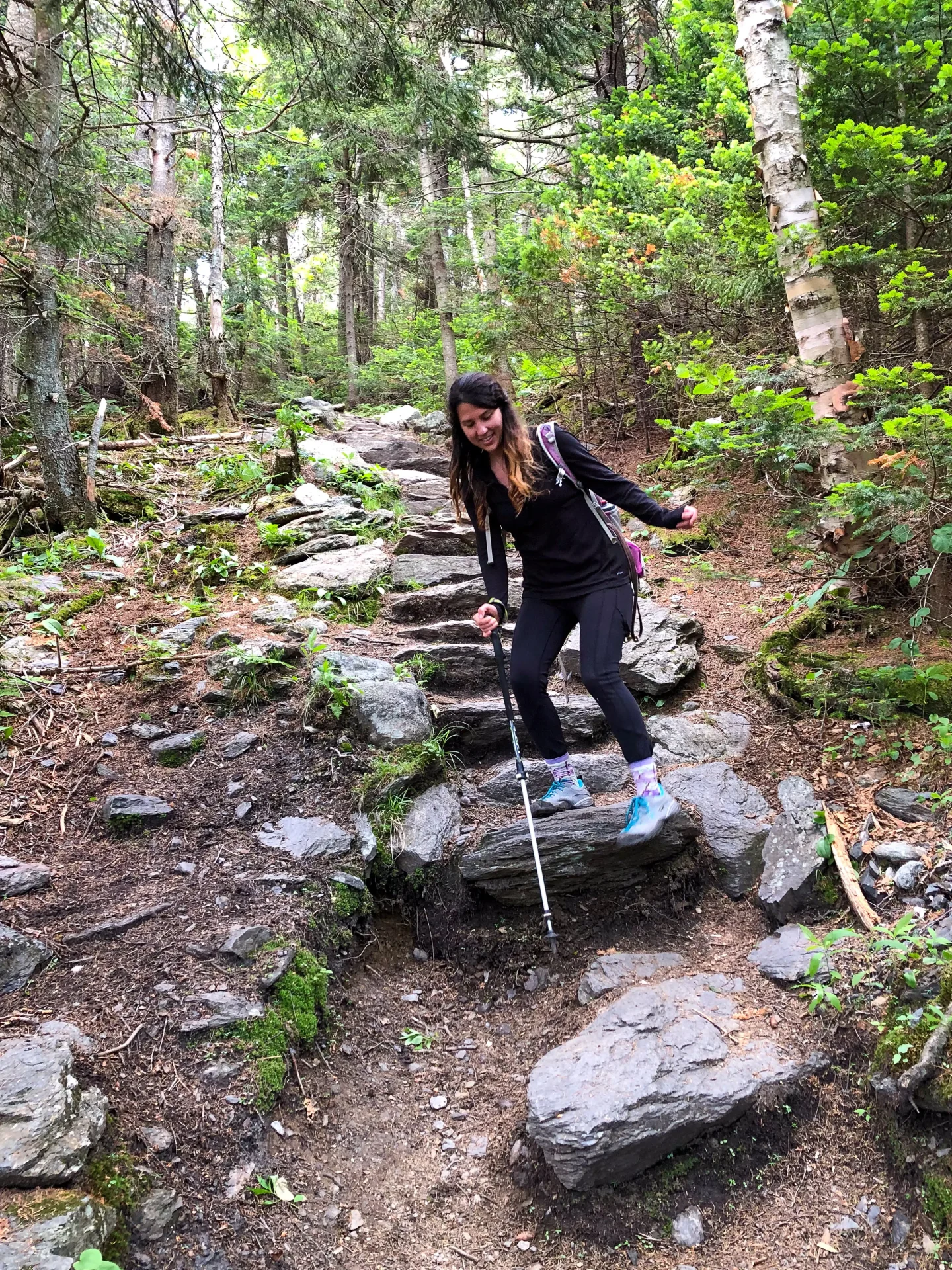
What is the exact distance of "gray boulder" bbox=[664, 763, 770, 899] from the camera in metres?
4.10

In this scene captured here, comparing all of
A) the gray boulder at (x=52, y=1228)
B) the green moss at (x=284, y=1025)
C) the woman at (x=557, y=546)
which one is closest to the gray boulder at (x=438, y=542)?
the woman at (x=557, y=546)

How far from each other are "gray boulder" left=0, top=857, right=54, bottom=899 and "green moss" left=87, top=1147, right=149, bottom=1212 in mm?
1499

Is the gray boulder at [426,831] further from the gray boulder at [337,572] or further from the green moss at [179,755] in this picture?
the gray boulder at [337,572]

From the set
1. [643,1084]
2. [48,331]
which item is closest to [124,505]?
[48,331]

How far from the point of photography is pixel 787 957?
354cm

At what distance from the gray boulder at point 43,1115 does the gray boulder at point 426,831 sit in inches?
74.4

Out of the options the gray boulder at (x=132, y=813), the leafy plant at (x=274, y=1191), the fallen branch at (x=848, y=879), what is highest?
the gray boulder at (x=132, y=813)

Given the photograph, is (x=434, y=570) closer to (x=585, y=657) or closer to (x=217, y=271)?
(x=585, y=657)

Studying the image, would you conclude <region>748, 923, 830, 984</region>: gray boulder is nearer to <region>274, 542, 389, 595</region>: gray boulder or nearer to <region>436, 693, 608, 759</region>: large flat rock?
<region>436, 693, 608, 759</region>: large flat rock

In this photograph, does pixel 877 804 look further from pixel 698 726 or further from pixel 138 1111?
pixel 138 1111

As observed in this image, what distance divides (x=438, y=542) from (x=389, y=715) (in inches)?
133

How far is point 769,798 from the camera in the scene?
4.45 m

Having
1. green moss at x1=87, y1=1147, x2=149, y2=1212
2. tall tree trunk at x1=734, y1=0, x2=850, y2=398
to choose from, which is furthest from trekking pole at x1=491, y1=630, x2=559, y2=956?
tall tree trunk at x1=734, y1=0, x2=850, y2=398

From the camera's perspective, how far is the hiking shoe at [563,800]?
13.9 ft
